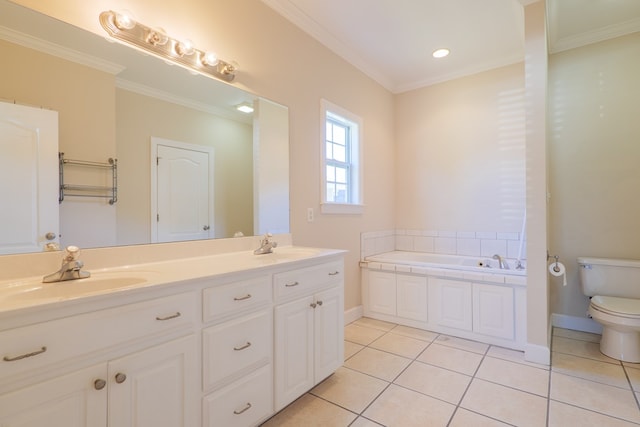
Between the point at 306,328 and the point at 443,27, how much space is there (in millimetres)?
2711

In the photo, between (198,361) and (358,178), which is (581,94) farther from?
(198,361)

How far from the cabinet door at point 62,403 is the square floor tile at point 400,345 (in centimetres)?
200

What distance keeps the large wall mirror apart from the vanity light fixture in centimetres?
5

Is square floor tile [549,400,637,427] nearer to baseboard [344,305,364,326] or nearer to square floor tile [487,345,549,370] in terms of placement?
square floor tile [487,345,549,370]

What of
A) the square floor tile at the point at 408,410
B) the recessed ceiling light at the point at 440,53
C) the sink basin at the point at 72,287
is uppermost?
the recessed ceiling light at the point at 440,53

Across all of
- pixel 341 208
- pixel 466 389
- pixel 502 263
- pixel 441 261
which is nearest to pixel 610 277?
pixel 502 263

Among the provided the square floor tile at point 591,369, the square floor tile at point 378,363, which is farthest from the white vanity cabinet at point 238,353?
the square floor tile at point 591,369

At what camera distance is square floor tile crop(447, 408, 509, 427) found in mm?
1580

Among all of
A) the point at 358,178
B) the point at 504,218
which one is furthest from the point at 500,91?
the point at 358,178

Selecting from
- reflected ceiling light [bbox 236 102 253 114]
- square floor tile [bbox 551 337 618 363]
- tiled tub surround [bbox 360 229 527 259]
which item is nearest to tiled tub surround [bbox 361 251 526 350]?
tiled tub surround [bbox 360 229 527 259]

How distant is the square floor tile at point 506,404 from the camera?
5.31 ft

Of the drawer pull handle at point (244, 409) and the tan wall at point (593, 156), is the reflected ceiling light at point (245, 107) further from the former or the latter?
the tan wall at point (593, 156)

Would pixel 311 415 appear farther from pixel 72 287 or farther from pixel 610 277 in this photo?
pixel 610 277

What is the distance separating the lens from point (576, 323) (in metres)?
2.87
